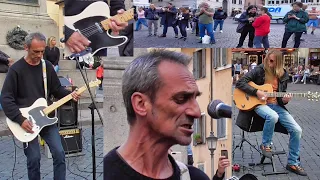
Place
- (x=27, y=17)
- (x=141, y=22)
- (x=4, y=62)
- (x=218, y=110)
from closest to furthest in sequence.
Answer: (x=218, y=110) < (x=141, y=22) < (x=4, y=62) < (x=27, y=17)

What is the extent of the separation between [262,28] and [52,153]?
186 cm

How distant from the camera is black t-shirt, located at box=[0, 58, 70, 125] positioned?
3.26m

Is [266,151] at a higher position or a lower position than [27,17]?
lower

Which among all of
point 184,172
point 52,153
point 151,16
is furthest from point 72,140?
point 184,172

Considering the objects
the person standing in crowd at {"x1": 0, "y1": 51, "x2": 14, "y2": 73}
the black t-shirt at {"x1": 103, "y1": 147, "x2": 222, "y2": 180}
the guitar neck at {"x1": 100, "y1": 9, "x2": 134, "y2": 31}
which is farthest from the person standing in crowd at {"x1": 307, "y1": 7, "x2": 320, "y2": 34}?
the person standing in crowd at {"x1": 0, "y1": 51, "x2": 14, "y2": 73}

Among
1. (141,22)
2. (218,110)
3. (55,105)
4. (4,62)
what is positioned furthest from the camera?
(4,62)

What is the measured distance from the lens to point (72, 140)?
503cm

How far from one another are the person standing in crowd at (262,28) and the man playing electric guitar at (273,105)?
0.08 m

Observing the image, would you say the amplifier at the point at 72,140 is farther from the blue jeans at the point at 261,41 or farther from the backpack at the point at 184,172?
the backpack at the point at 184,172

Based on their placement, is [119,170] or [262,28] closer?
[119,170]

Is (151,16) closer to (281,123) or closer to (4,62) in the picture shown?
(281,123)

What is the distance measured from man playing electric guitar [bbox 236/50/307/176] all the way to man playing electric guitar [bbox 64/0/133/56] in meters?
0.83

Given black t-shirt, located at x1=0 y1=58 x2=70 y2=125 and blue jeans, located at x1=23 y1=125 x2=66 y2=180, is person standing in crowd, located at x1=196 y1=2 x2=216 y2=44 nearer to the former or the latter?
black t-shirt, located at x1=0 y1=58 x2=70 y2=125

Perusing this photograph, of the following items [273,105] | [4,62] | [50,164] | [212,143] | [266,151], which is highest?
[4,62]
